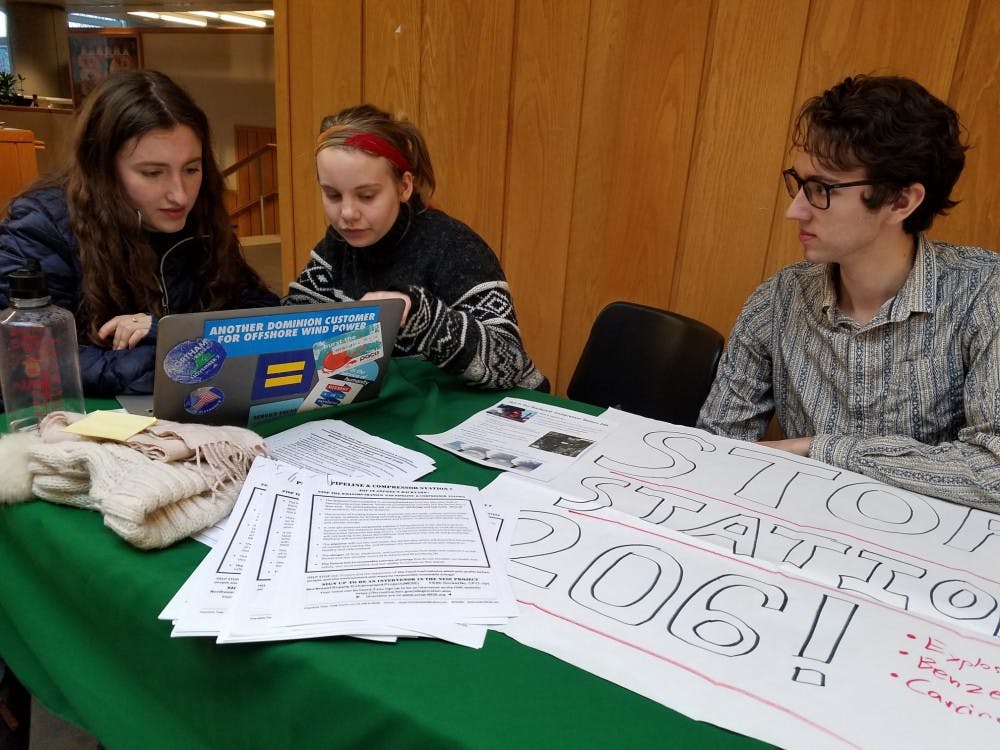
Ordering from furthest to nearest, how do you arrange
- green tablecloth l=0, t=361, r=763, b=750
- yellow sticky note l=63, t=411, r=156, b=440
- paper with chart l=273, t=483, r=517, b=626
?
yellow sticky note l=63, t=411, r=156, b=440 → paper with chart l=273, t=483, r=517, b=626 → green tablecloth l=0, t=361, r=763, b=750

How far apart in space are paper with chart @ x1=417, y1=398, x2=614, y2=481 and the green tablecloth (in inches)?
16.1

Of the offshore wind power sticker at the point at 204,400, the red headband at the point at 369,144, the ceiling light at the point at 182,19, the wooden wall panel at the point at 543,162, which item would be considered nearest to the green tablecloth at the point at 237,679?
the offshore wind power sticker at the point at 204,400

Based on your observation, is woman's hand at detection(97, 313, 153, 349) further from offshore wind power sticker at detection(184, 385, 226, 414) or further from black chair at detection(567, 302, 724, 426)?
black chair at detection(567, 302, 724, 426)

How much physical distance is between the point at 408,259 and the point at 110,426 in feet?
2.85

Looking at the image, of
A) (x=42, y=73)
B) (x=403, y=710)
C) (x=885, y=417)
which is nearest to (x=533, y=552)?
(x=403, y=710)

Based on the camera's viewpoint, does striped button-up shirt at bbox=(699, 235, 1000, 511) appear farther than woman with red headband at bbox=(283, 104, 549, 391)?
No

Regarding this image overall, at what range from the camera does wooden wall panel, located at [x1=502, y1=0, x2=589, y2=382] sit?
7.61ft

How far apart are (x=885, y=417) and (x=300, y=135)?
242 cm

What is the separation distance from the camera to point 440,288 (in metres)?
1.60

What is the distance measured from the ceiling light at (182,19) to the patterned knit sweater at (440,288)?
31.6 ft

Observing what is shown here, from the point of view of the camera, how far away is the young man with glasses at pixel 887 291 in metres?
1.20

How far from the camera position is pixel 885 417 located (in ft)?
4.32

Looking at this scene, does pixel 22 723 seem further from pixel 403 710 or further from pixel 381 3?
pixel 381 3

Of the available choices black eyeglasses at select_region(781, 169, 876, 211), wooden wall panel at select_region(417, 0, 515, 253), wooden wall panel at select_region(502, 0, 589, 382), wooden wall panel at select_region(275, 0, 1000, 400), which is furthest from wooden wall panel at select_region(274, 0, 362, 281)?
black eyeglasses at select_region(781, 169, 876, 211)
